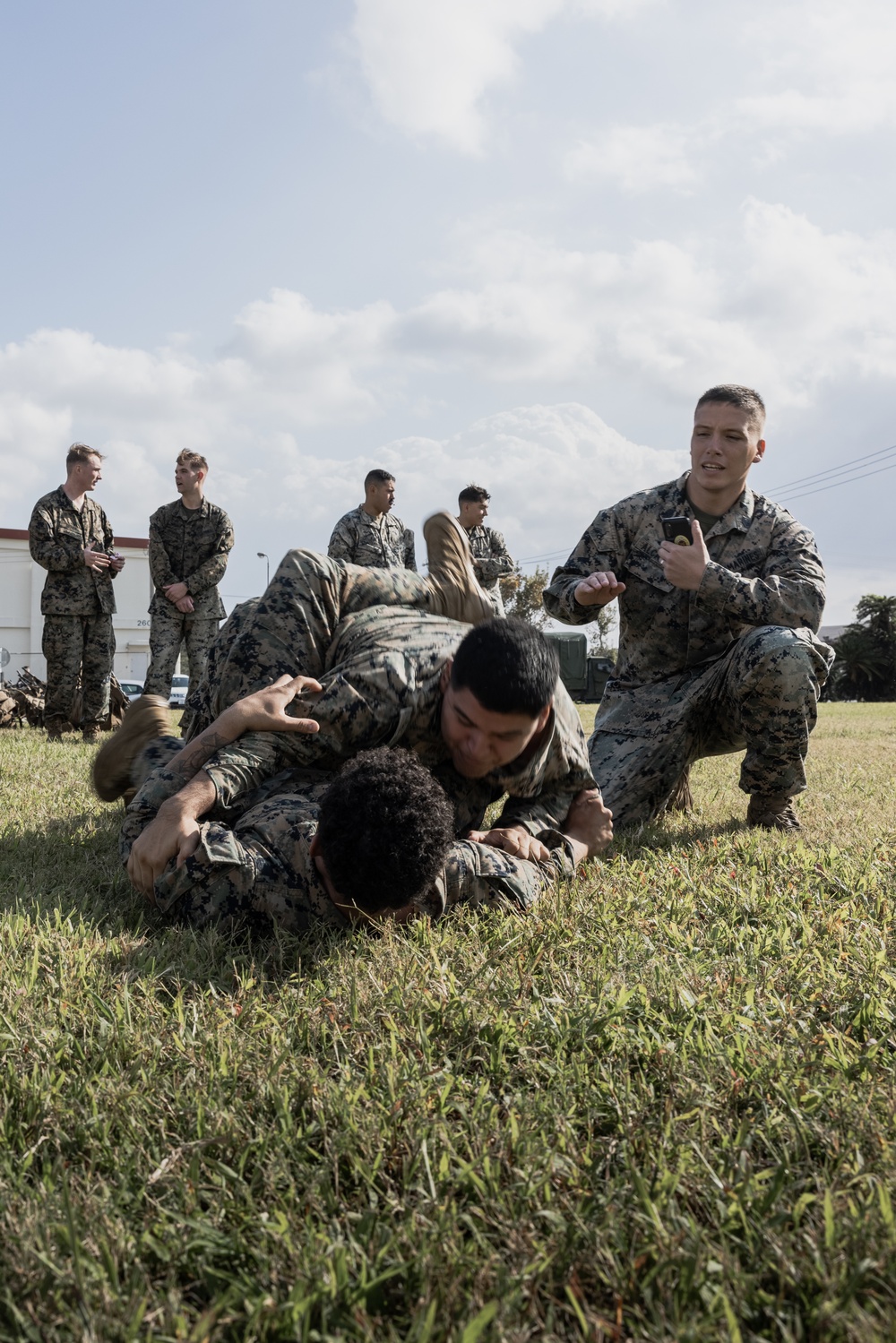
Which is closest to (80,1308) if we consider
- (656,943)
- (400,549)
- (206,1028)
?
(206,1028)

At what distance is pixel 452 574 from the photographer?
165 inches

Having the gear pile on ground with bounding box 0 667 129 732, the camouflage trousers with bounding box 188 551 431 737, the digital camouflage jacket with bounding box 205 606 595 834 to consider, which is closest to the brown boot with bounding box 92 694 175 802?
the camouflage trousers with bounding box 188 551 431 737

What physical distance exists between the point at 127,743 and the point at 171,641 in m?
4.37

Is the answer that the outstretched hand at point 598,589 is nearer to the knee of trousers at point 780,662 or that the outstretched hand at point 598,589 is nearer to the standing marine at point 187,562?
the knee of trousers at point 780,662

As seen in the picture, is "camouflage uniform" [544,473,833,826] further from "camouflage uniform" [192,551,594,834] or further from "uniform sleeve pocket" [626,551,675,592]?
"camouflage uniform" [192,551,594,834]

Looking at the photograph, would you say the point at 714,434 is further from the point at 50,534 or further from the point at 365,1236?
the point at 50,534

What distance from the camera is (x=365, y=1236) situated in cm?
143

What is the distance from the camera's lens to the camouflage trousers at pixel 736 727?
4.10 meters

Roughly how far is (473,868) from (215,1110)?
1.23 metres

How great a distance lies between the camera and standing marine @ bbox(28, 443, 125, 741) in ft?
27.7

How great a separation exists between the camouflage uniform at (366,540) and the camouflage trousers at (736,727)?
5059 millimetres

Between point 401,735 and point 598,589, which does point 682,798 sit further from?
point 401,735

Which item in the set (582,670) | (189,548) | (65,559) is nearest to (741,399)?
(189,548)

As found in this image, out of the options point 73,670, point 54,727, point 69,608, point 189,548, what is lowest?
point 54,727
